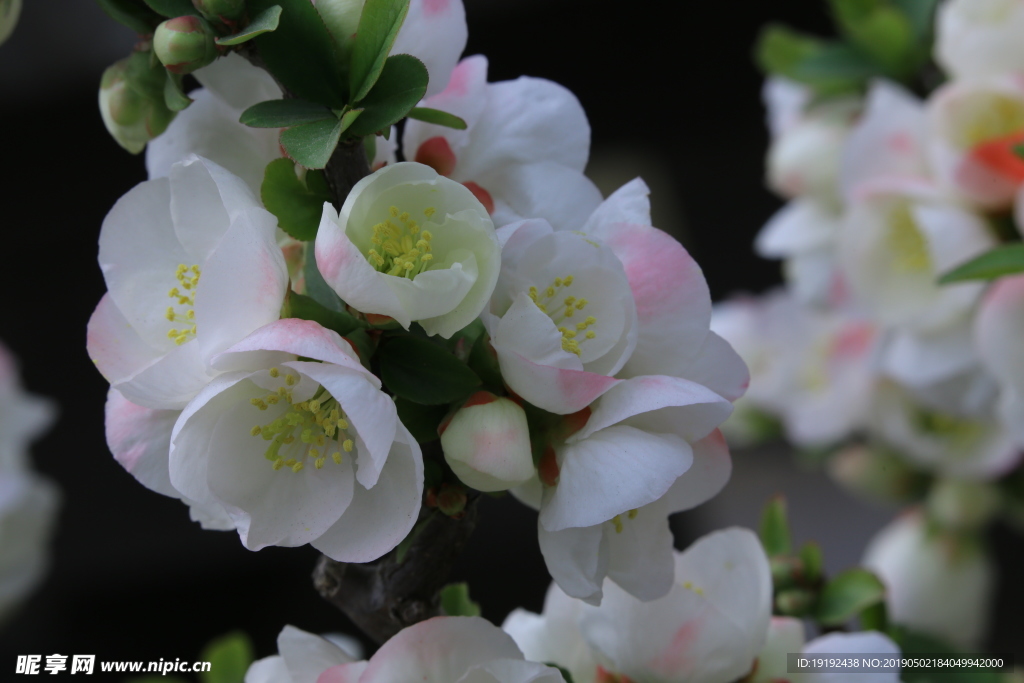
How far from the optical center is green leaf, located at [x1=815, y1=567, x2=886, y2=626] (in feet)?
1.47

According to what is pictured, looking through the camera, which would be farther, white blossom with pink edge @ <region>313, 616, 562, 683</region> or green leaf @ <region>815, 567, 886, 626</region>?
green leaf @ <region>815, 567, 886, 626</region>

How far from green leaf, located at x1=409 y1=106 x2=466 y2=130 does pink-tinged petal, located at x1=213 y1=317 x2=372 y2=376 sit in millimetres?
96

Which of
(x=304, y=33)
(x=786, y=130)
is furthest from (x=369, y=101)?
(x=786, y=130)

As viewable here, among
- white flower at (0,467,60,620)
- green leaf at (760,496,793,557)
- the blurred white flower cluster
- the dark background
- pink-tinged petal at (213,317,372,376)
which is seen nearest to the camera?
pink-tinged petal at (213,317,372,376)

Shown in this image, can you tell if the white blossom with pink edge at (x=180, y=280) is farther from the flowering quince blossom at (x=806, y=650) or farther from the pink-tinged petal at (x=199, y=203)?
the flowering quince blossom at (x=806, y=650)

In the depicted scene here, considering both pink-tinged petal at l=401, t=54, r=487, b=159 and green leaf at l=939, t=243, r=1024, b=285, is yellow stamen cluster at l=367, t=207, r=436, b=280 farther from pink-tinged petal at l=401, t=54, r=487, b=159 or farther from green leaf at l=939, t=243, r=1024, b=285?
→ green leaf at l=939, t=243, r=1024, b=285

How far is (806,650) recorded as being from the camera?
40cm

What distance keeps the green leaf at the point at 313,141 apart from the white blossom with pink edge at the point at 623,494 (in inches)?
4.5

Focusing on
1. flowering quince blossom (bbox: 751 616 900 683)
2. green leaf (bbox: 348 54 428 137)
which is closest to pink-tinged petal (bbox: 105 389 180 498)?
green leaf (bbox: 348 54 428 137)

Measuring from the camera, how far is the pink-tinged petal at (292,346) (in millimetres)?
254

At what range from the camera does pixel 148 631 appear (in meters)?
1.31

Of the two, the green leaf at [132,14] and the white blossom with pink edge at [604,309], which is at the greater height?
the green leaf at [132,14]

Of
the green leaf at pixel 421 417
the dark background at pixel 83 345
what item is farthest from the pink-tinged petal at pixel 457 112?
the dark background at pixel 83 345

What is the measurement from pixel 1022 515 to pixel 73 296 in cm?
120
